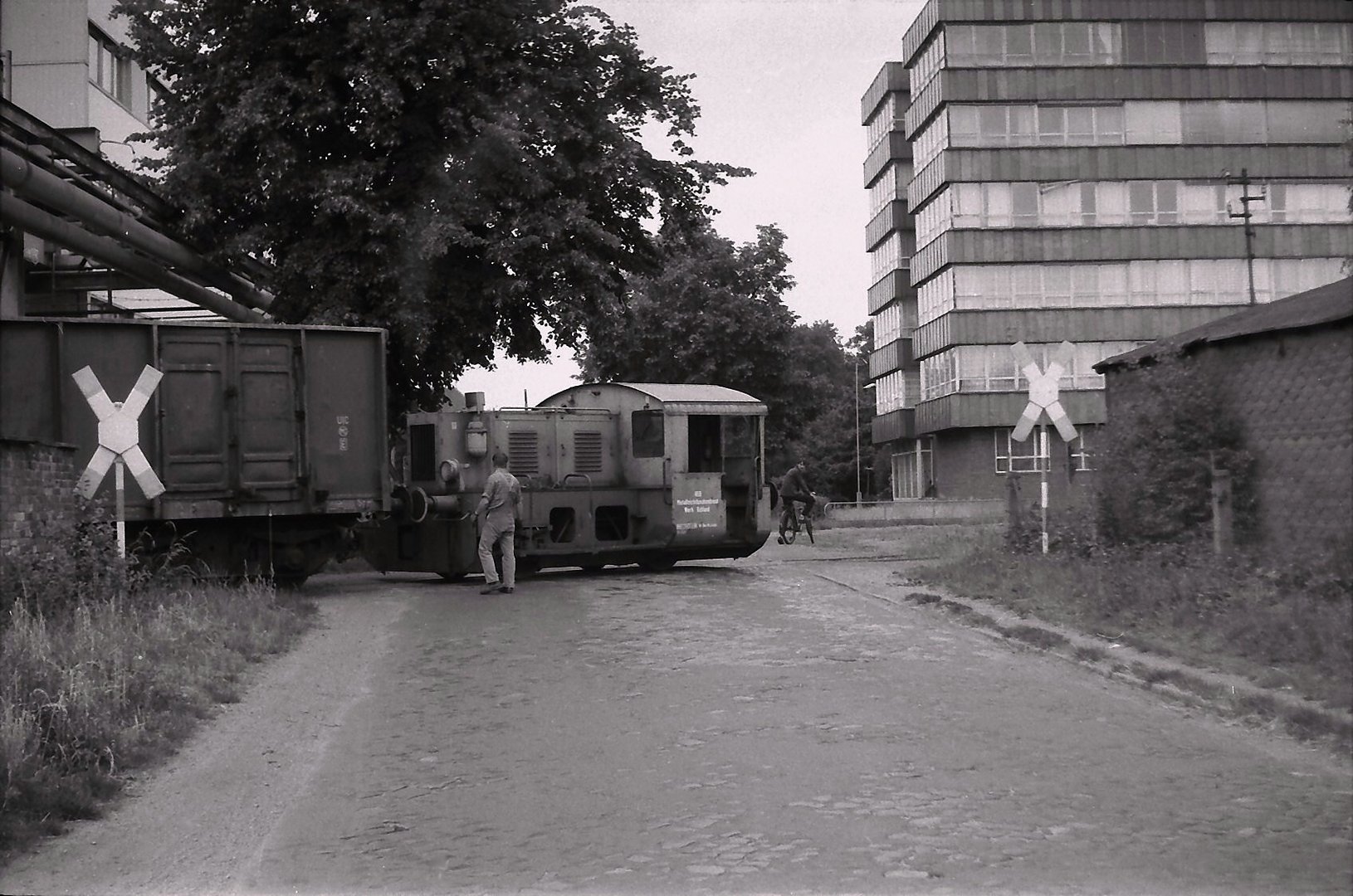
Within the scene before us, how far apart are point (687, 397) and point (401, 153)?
6040 millimetres

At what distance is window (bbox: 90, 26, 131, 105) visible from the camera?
104 ft

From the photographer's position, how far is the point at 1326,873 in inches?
215

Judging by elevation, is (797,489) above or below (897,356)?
below

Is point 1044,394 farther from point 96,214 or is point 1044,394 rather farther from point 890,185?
point 890,185

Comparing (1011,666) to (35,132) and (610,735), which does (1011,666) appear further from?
(35,132)

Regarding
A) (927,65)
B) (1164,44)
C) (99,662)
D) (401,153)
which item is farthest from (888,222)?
(99,662)

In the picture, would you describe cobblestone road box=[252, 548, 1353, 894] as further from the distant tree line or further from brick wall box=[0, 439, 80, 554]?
the distant tree line

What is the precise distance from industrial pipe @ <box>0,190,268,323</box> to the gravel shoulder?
11.7 meters

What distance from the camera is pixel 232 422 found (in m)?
17.2

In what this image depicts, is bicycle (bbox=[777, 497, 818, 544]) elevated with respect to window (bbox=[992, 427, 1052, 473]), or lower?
lower

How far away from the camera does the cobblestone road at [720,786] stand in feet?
18.9

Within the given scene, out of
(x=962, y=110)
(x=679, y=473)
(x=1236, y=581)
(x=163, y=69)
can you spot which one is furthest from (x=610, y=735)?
(x=962, y=110)

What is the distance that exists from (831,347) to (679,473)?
75.3 meters

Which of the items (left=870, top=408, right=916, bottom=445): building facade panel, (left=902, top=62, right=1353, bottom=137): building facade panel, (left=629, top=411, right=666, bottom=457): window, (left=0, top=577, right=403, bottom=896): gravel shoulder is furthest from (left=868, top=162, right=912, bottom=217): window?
(left=0, top=577, right=403, bottom=896): gravel shoulder
